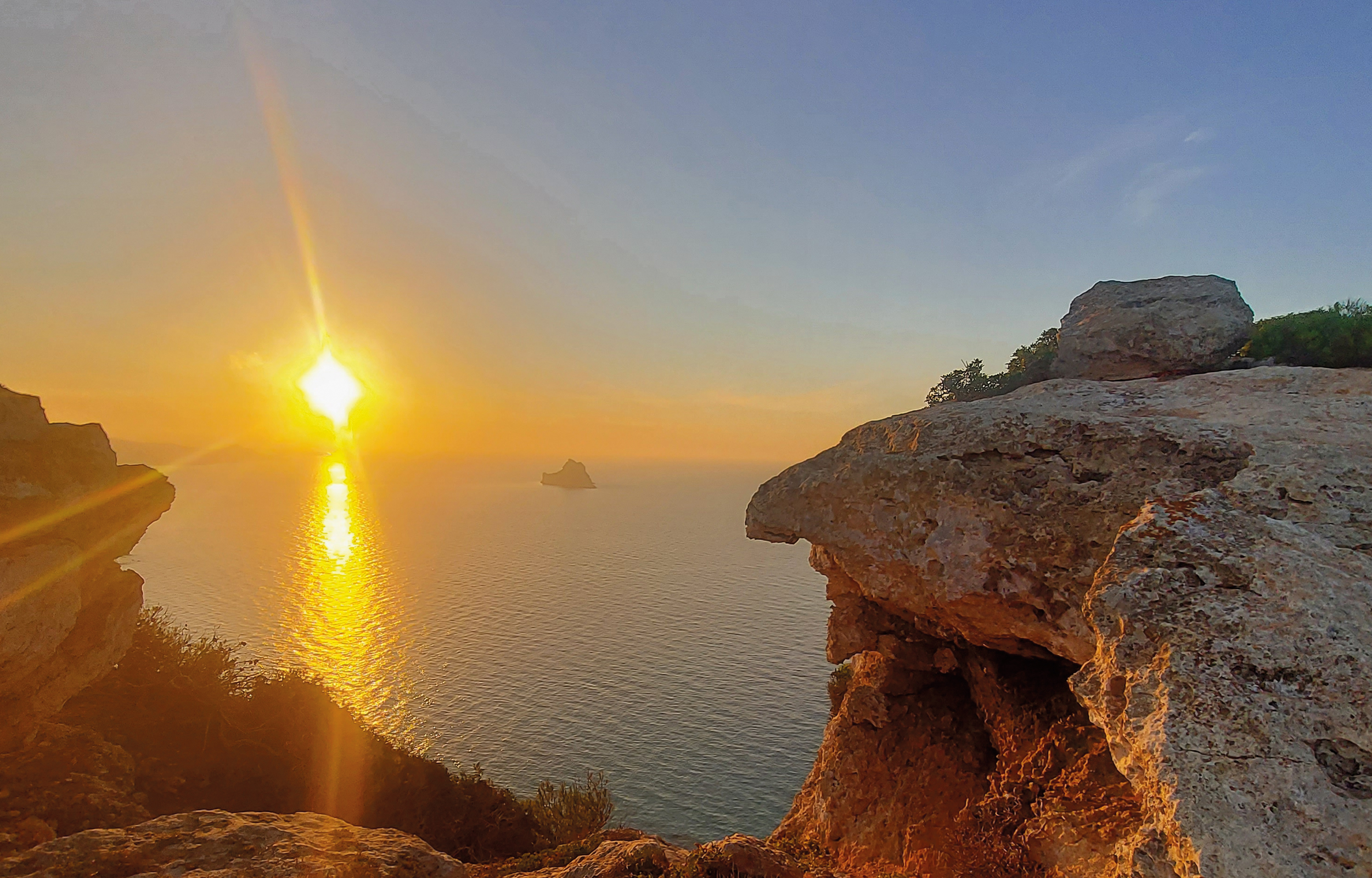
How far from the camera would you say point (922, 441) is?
476 inches

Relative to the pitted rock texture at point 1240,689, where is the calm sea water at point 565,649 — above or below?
below

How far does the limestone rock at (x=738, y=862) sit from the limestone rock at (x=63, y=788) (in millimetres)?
11375

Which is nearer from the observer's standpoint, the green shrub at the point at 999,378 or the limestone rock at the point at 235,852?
the limestone rock at the point at 235,852

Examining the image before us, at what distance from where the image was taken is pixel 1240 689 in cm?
536

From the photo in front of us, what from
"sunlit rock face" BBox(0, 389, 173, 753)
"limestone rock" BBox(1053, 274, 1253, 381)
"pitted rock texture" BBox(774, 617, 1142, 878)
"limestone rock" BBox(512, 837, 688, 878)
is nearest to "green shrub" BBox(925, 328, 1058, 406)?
"limestone rock" BBox(1053, 274, 1253, 381)

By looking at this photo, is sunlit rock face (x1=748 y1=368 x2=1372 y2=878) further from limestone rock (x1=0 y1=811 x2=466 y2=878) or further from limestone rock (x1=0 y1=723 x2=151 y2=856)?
limestone rock (x1=0 y1=723 x2=151 y2=856)

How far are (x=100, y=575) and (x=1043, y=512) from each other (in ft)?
67.1

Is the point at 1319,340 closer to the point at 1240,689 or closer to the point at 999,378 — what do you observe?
the point at 999,378

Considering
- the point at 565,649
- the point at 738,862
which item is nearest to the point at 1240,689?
the point at 738,862

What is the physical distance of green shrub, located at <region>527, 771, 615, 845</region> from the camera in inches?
827

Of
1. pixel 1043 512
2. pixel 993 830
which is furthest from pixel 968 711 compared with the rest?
pixel 1043 512

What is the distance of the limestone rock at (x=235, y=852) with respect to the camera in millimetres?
7809

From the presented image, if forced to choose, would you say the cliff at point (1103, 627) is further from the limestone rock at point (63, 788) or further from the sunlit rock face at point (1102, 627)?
the limestone rock at point (63, 788)

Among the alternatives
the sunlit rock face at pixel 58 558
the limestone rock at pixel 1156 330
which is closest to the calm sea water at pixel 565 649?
the sunlit rock face at pixel 58 558
